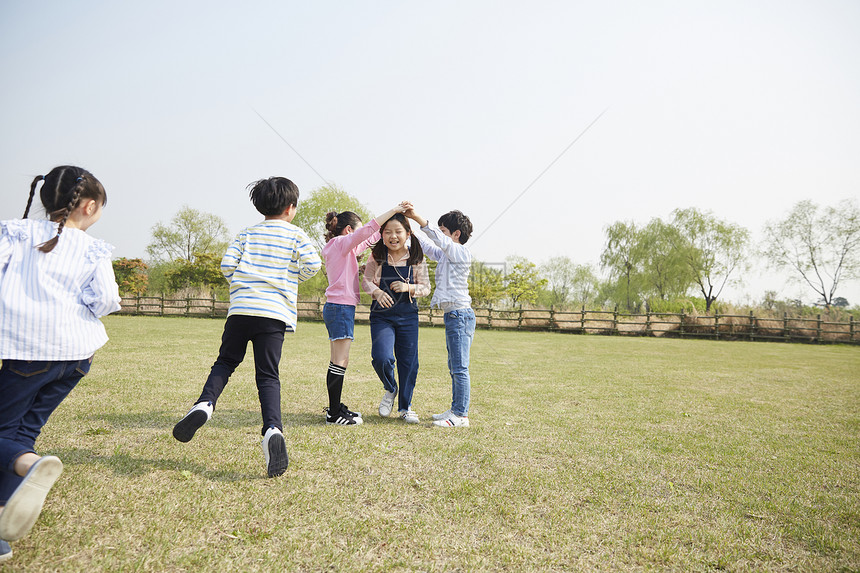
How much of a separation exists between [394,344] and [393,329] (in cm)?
16

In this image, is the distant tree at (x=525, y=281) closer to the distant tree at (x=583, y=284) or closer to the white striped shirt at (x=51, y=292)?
the distant tree at (x=583, y=284)

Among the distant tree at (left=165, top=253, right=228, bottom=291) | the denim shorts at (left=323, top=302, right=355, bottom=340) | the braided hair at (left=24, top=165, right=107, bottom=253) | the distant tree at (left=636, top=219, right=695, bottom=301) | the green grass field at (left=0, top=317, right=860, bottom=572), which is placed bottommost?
the green grass field at (left=0, top=317, right=860, bottom=572)

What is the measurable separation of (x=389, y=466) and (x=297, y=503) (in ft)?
2.50

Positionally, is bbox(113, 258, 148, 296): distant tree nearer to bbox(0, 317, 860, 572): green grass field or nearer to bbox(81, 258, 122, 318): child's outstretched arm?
bbox(0, 317, 860, 572): green grass field

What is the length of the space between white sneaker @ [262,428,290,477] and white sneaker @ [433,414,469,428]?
1770 millimetres

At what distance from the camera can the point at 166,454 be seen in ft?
10.5

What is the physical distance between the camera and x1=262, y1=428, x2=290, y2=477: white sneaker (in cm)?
281

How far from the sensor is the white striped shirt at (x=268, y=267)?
2992mm

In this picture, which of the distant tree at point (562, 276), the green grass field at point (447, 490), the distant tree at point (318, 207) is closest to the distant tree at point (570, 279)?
the distant tree at point (562, 276)

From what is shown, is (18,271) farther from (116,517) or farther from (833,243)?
(833,243)

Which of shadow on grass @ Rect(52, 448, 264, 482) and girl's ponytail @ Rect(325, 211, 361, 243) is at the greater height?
girl's ponytail @ Rect(325, 211, 361, 243)

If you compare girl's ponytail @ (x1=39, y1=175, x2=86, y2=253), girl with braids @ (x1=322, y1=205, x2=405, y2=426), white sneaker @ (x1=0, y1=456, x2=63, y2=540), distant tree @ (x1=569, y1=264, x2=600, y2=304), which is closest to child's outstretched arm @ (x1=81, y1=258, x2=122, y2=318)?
girl's ponytail @ (x1=39, y1=175, x2=86, y2=253)

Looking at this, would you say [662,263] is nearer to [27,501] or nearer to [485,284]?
[485,284]

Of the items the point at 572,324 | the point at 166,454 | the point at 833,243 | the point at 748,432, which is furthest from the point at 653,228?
the point at 166,454
